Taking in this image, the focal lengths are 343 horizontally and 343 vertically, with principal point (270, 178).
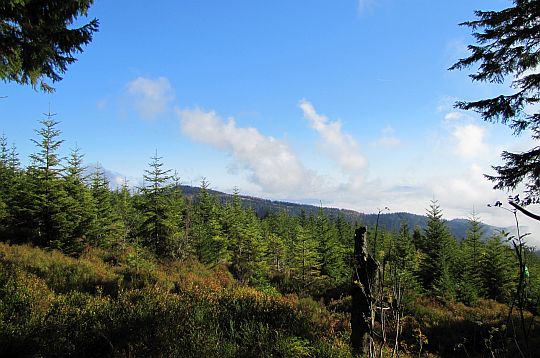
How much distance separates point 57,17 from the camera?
6953 mm

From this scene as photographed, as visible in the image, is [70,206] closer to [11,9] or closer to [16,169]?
[16,169]

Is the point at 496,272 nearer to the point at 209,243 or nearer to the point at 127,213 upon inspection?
the point at 209,243

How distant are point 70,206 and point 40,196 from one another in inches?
66.2

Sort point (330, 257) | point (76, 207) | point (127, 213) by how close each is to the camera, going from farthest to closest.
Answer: point (127, 213), point (330, 257), point (76, 207)

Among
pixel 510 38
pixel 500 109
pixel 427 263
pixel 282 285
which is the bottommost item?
pixel 282 285

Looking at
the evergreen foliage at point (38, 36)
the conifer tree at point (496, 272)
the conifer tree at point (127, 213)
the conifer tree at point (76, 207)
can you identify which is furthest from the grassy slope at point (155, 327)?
the conifer tree at point (127, 213)

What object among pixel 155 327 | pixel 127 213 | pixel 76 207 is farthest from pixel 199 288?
pixel 127 213

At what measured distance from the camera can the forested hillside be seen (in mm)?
5578

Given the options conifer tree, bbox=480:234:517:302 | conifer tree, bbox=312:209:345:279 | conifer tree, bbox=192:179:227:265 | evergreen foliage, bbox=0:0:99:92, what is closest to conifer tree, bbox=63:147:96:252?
conifer tree, bbox=192:179:227:265

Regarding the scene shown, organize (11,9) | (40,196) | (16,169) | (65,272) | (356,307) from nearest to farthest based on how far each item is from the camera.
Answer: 1. (11,9)
2. (356,307)
3. (65,272)
4. (40,196)
5. (16,169)

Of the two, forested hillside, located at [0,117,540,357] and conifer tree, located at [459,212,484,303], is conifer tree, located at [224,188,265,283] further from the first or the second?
conifer tree, located at [459,212,484,303]

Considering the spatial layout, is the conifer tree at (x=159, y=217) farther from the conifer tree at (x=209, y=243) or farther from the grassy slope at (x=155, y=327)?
the grassy slope at (x=155, y=327)

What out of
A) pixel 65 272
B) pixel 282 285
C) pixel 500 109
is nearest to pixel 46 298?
pixel 65 272

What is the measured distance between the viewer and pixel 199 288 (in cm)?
1100
